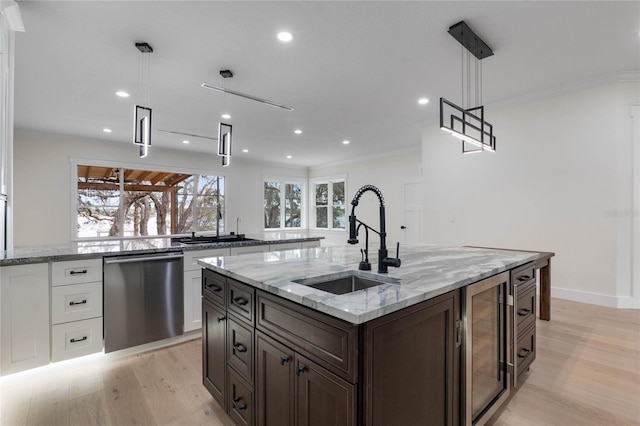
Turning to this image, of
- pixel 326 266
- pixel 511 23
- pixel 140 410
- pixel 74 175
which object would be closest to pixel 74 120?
pixel 74 175

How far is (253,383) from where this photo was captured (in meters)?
1.46

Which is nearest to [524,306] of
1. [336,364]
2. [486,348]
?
[486,348]

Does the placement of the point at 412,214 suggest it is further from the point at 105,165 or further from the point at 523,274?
the point at 105,165

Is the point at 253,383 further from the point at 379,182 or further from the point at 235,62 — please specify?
the point at 379,182

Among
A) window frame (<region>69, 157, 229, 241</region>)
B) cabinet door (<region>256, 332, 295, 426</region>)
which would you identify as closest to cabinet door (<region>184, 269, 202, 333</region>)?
cabinet door (<region>256, 332, 295, 426</region>)

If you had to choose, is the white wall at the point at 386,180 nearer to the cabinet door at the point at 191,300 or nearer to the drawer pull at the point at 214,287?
the cabinet door at the point at 191,300

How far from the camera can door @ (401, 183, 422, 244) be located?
6695 millimetres

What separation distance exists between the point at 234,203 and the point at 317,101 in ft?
14.6

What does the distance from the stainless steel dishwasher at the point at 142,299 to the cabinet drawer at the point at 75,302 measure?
0.22 ft

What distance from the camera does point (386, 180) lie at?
7.36m

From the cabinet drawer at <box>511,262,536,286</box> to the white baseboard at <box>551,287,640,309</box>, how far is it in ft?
7.55

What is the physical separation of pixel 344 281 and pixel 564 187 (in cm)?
371

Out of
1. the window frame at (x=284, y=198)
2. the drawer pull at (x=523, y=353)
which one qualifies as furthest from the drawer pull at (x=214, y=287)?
the window frame at (x=284, y=198)

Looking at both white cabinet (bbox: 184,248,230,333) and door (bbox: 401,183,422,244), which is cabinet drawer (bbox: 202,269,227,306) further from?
door (bbox: 401,183,422,244)
